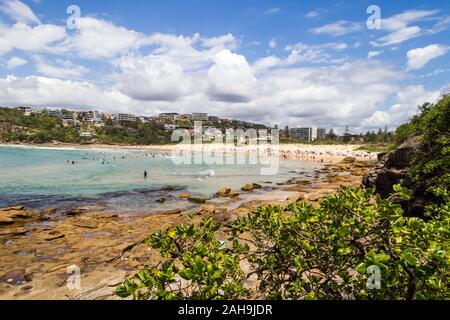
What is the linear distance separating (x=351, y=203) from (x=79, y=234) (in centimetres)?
1389

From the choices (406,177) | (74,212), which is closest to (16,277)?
(74,212)

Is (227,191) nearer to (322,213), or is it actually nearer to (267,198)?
(267,198)

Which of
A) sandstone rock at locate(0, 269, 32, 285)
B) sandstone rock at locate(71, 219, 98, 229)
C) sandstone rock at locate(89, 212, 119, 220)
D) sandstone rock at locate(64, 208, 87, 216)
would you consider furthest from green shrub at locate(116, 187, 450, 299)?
sandstone rock at locate(64, 208, 87, 216)

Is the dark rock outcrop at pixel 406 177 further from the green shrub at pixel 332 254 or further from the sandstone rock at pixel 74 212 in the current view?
the sandstone rock at pixel 74 212

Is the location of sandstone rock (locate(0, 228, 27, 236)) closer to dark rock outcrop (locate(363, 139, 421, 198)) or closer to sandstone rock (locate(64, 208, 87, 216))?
sandstone rock (locate(64, 208, 87, 216))

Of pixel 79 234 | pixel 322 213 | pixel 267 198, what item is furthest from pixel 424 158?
pixel 79 234

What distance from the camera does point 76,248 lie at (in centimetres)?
1210

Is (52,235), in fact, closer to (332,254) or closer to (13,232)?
(13,232)

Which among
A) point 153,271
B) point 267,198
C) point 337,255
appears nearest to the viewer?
point 153,271

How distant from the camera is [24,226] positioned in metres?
15.1

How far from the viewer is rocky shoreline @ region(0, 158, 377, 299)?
8602 millimetres

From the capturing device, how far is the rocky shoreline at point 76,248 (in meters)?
8.60

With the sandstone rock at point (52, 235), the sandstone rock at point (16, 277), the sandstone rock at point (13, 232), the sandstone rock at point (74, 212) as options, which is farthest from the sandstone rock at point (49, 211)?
the sandstone rock at point (16, 277)

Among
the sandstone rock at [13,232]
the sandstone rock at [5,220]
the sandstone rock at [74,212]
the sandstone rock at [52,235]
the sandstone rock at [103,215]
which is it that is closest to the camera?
the sandstone rock at [52,235]
